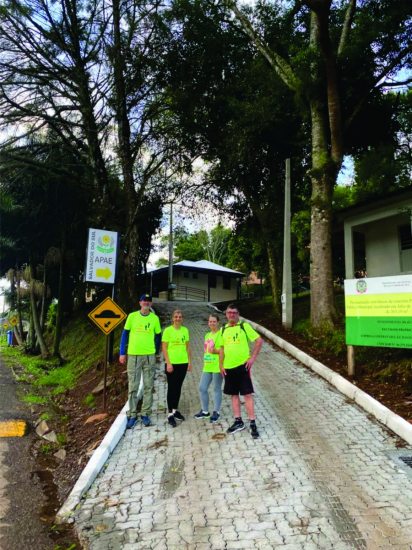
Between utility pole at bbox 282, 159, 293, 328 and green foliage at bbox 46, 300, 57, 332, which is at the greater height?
utility pole at bbox 282, 159, 293, 328

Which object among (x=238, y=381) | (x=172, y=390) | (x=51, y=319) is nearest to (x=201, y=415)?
(x=172, y=390)

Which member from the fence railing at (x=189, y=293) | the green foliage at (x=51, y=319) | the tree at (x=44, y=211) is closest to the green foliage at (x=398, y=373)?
the tree at (x=44, y=211)

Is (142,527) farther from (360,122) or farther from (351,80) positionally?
(360,122)

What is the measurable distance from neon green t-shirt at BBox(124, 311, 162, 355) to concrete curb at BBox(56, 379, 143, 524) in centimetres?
104

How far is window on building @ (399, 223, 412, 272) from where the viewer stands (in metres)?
15.6

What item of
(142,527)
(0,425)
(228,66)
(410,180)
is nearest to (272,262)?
(410,180)

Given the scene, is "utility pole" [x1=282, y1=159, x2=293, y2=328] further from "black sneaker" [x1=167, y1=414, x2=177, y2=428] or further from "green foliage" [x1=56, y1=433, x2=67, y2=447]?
"black sneaker" [x1=167, y1=414, x2=177, y2=428]

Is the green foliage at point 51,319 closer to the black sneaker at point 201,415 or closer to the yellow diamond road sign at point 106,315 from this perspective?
the yellow diamond road sign at point 106,315

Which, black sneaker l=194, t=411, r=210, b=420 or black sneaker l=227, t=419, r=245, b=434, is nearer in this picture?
black sneaker l=227, t=419, r=245, b=434

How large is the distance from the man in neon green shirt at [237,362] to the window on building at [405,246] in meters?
11.3

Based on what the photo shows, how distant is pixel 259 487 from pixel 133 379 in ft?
9.03

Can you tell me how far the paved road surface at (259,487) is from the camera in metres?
3.90

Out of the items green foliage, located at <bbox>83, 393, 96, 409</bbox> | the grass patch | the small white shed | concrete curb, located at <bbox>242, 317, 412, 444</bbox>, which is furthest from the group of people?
the small white shed

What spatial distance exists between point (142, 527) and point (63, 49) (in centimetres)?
1528
